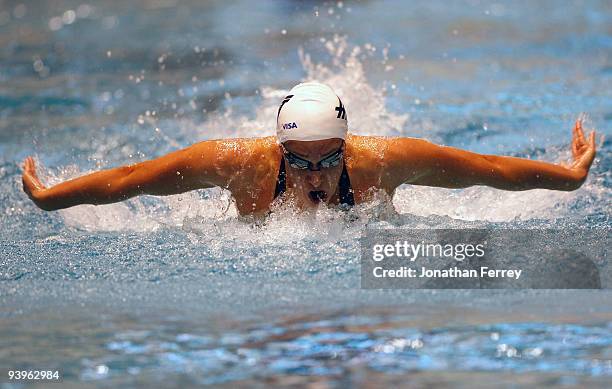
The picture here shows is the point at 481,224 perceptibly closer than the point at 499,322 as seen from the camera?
No

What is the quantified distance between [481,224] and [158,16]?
719 cm

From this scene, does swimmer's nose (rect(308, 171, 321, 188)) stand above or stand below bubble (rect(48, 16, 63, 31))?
below

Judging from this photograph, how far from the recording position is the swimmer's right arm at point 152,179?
380cm

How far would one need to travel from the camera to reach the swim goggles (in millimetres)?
3639

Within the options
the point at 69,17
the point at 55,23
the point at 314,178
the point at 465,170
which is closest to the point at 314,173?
the point at 314,178

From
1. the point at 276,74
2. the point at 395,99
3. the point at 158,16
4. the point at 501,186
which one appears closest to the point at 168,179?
the point at 501,186

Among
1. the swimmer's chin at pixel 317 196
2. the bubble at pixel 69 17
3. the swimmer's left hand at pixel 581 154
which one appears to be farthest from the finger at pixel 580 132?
the bubble at pixel 69 17

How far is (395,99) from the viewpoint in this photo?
7195 millimetres

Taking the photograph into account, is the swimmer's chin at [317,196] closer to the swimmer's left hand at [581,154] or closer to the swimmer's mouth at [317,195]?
the swimmer's mouth at [317,195]

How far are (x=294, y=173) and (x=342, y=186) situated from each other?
0.22 meters

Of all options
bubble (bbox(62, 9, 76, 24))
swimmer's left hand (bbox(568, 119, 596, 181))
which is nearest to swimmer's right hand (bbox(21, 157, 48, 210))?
swimmer's left hand (bbox(568, 119, 596, 181))

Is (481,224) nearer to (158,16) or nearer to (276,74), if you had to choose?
(276,74)

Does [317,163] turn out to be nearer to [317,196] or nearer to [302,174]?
[302,174]

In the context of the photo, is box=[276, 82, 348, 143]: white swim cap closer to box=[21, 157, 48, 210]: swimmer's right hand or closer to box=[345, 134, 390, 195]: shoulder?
box=[345, 134, 390, 195]: shoulder
